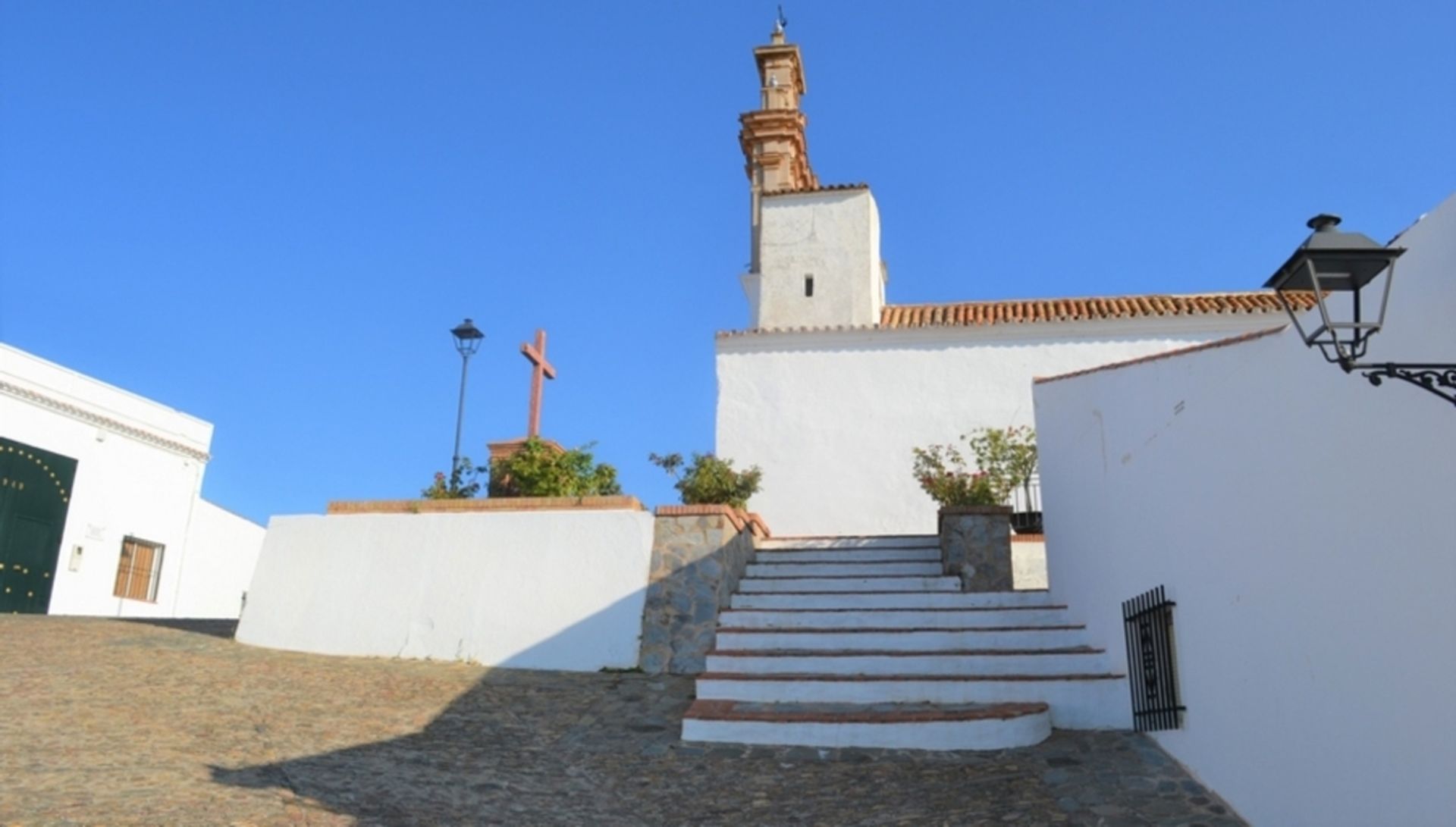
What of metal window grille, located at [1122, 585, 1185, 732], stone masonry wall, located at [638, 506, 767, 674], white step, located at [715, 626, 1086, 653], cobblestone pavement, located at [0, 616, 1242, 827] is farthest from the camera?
stone masonry wall, located at [638, 506, 767, 674]

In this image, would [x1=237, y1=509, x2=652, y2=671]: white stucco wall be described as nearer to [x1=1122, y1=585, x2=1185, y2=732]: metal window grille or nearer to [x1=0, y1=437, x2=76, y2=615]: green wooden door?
[x1=1122, y1=585, x2=1185, y2=732]: metal window grille

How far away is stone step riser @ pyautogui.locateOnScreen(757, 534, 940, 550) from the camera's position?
1257cm

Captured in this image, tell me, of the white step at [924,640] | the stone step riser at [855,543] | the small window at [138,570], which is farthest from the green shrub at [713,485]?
the small window at [138,570]

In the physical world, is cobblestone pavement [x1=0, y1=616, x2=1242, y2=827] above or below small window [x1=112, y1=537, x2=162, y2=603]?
below

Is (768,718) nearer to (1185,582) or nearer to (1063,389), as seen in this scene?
(1185,582)

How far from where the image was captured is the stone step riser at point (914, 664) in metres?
Result: 8.65

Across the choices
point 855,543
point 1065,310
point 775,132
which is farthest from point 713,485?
point 775,132

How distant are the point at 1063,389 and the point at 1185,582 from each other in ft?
10.0

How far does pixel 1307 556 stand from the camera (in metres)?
5.38

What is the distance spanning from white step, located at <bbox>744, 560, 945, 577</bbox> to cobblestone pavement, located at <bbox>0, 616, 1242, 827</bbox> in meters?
2.43

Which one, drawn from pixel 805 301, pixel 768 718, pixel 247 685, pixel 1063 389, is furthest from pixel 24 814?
pixel 805 301

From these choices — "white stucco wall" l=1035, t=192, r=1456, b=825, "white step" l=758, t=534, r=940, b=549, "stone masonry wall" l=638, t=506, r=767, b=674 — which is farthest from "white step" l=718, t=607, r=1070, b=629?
"white step" l=758, t=534, r=940, b=549

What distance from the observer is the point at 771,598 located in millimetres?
10914

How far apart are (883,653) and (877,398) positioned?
28.6 ft
